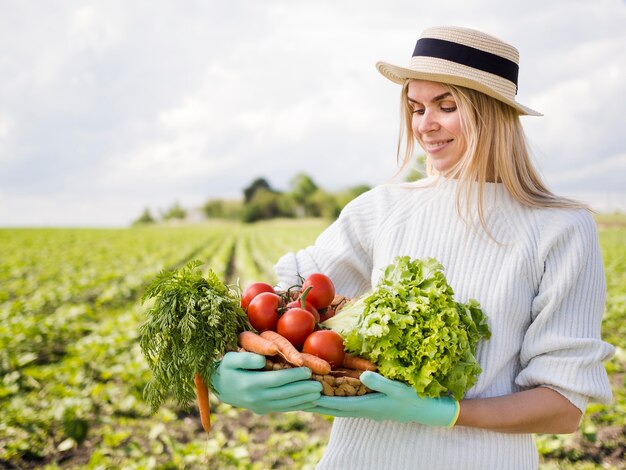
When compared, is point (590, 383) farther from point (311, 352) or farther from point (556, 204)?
point (311, 352)

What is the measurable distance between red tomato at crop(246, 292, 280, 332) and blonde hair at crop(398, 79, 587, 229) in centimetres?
78

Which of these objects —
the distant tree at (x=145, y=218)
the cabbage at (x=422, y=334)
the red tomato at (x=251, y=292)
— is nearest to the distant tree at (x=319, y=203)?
the distant tree at (x=145, y=218)

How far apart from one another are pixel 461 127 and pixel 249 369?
1.14m

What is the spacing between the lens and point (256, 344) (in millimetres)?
1951

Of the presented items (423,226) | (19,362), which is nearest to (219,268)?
(19,362)

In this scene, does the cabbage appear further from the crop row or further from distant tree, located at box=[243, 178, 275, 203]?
distant tree, located at box=[243, 178, 275, 203]

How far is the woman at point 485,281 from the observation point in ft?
6.21

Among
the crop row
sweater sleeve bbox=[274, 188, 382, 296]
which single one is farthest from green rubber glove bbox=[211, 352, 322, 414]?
the crop row

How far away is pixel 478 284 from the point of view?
2053 mm

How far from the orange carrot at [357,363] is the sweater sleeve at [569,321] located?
0.54m

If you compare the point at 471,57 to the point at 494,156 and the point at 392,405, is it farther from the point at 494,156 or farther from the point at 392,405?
the point at 392,405

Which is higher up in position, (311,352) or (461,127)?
(461,127)

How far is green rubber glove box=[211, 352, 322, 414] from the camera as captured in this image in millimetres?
1813

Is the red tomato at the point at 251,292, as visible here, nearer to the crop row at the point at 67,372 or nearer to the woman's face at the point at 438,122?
the woman's face at the point at 438,122
